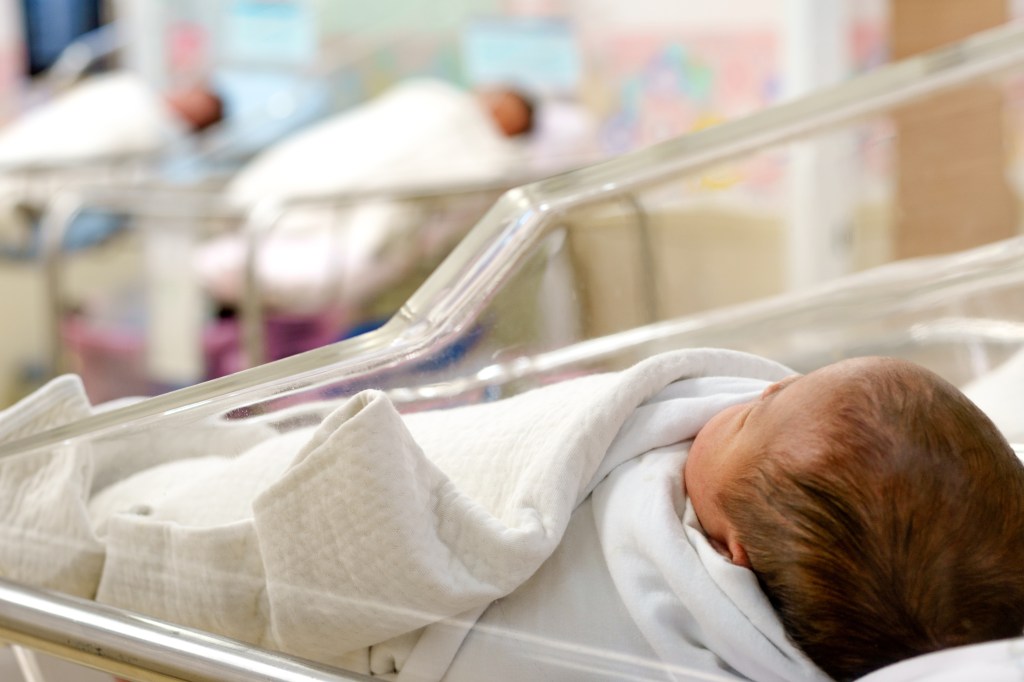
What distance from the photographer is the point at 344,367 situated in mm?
607

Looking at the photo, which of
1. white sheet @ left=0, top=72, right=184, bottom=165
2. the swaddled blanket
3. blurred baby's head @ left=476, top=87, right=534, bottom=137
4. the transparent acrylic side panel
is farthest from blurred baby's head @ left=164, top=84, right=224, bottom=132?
the swaddled blanket

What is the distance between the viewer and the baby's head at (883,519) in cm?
45

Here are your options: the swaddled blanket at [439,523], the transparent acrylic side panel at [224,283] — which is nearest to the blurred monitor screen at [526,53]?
the transparent acrylic side panel at [224,283]

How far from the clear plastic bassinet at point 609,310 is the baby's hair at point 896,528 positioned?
10 cm

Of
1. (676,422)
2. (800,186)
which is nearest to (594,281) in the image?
(676,422)

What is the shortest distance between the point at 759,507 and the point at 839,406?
0.17ft

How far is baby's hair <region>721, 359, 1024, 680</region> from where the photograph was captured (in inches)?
17.7

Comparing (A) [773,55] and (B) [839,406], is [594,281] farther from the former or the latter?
(A) [773,55]

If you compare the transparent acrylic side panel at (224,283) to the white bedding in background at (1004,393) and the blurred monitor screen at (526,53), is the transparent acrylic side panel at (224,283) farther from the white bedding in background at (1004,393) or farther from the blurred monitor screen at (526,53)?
the white bedding in background at (1004,393)

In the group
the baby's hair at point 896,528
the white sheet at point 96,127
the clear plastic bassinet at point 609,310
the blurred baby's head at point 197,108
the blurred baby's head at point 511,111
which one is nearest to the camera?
the baby's hair at point 896,528

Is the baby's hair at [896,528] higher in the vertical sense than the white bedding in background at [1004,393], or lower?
higher

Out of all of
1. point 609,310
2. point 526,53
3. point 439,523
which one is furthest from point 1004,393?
point 526,53

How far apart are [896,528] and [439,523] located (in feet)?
0.61

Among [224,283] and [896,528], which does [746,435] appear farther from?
[224,283]
